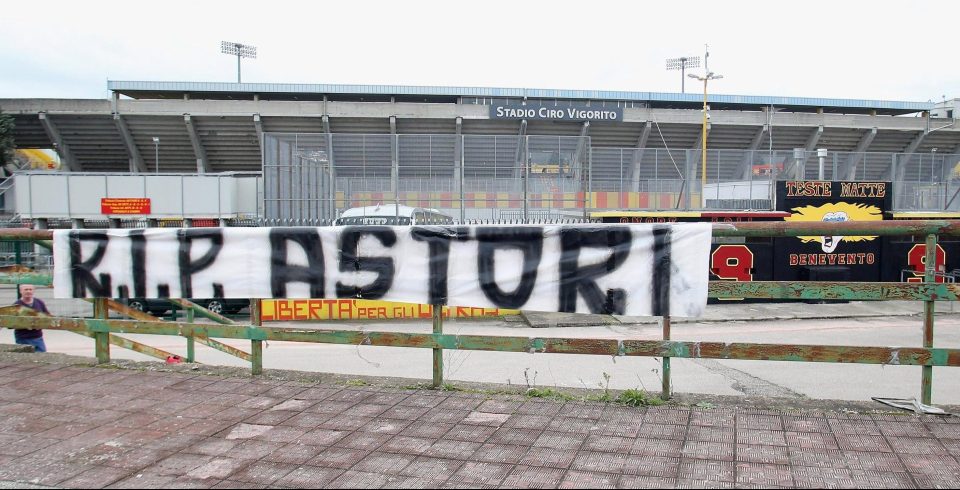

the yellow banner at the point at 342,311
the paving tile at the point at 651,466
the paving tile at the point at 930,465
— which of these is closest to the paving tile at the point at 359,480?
the paving tile at the point at 651,466

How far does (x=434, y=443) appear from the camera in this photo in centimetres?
366

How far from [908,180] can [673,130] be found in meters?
22.0

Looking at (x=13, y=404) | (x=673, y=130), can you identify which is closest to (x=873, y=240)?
(x=13, y=404)

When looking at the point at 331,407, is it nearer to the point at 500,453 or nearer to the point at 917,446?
the point at 500,453

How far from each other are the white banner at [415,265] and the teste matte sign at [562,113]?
126 feet

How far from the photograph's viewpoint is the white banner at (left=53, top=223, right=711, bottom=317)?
4.43m

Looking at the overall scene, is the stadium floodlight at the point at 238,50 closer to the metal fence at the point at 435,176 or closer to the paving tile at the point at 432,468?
the metal fence at the point at 435,176

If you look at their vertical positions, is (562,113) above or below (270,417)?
above

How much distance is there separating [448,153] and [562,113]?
2455 cm

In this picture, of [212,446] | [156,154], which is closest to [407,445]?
[212,446]

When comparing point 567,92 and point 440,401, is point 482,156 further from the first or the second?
point 567,92

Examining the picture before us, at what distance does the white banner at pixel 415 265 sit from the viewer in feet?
14.5

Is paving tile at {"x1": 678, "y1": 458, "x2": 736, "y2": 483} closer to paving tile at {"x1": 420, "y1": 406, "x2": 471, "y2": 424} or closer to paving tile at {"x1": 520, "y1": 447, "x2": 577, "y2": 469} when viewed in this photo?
paving tile at {"x1": 520, "y1": 447, "x2": 577, "y2": 469}

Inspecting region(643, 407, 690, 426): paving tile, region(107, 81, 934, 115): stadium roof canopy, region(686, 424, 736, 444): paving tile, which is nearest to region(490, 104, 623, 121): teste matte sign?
region(107, 81, 934, 115): stadium roof canopy
